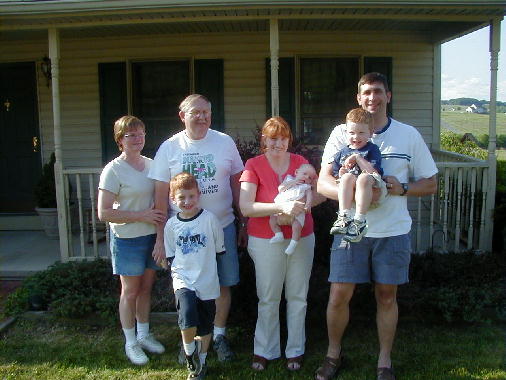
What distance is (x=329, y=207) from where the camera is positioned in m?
4.37

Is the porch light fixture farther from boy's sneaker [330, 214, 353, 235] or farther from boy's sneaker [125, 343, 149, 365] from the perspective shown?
boy's sneaker [330, 214, 353, 235]

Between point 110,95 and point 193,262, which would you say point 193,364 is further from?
point 110,95

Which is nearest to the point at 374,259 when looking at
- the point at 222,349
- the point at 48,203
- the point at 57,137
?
the point at 222,349

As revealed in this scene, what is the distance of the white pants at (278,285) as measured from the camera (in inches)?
118

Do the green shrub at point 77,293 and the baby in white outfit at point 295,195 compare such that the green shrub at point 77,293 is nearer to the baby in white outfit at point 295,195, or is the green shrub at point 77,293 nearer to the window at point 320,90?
the baby in white outfit at point 295,195

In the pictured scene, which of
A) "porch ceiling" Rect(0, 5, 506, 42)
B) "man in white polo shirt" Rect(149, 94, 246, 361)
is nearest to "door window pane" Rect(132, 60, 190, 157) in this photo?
"porch ceiling" Rect(0, 5, 506, 42)

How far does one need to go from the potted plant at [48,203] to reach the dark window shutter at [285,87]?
289 centimetres

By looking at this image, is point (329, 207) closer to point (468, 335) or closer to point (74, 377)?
point (468, 335)

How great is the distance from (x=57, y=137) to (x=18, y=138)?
2209 mm

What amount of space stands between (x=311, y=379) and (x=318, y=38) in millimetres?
4608

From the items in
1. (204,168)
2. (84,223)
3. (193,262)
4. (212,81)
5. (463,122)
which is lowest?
(84,223)

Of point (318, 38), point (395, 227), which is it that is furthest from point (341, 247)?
point (318, 38)

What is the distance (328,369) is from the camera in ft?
10.1

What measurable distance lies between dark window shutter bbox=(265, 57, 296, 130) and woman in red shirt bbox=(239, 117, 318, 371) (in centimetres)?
364
